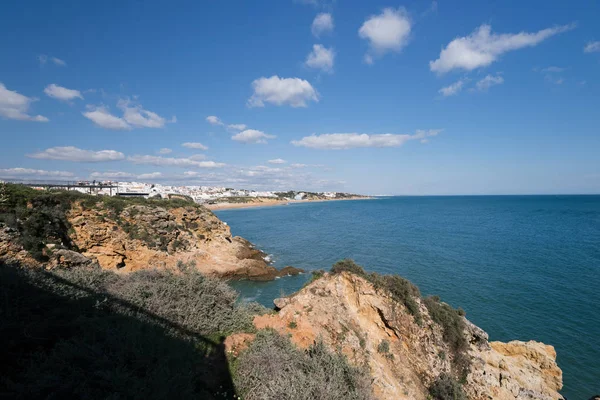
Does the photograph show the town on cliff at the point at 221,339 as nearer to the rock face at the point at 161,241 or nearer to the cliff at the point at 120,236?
the cliff at the point at 120,236

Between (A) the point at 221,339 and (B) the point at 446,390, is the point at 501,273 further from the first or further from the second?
(A) the point at 221,339

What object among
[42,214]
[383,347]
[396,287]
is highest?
[42,214]

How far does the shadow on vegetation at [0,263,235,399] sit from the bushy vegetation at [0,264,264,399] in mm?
18

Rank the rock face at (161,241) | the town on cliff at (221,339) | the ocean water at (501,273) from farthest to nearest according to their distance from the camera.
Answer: the rock face at (161,241)
the ocean water at (501,273)
the town on cliff at (221,339)

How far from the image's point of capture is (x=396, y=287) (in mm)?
14039

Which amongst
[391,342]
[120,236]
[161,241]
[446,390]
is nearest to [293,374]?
[391,342]

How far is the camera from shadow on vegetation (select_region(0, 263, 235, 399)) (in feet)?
15.3

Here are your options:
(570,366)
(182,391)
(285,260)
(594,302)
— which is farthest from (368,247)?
(182,391)

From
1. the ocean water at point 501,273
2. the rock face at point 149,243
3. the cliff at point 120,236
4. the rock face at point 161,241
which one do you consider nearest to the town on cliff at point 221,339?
the cliff at point 120,236

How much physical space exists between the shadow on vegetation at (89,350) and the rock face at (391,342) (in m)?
4.46

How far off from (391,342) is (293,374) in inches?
300

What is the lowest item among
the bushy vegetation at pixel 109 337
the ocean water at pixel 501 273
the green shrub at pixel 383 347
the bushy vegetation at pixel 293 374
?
the ocean water at pixel 501 273

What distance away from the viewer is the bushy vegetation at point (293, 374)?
6801 millimetres

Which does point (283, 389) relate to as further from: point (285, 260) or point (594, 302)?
point (285, 260)
